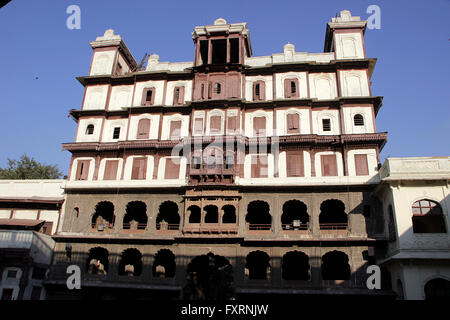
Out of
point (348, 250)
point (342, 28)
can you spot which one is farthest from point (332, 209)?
point (342, 28)

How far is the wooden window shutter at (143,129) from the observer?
123 feet

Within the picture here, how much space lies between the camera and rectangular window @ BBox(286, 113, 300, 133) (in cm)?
3508

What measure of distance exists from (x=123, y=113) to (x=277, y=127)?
1621 centimetres

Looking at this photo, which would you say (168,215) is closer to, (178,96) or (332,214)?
(178,96)

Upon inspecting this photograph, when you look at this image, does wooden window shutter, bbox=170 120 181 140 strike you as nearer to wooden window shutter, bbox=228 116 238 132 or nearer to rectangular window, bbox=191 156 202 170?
rectangular window, bbox=191 156 202 170

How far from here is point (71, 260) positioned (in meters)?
33.2

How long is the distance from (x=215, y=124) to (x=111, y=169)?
37.0ft

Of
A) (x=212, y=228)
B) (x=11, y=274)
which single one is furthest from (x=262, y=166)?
(x=11, y=274)

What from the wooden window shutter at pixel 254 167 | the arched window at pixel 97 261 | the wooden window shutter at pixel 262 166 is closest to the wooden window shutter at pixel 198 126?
the wooden window shutter at pixel 254 167

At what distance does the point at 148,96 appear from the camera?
129 feet

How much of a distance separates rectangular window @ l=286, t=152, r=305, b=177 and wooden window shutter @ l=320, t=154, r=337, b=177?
1.95 m

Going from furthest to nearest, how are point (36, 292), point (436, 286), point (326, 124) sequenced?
point (326, 124) < point (36, 292) < point (436, 286)

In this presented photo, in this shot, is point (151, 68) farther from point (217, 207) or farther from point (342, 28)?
point (342, 28)

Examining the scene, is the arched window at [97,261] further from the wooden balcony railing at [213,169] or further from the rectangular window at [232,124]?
the rectangular window at [232,124]
